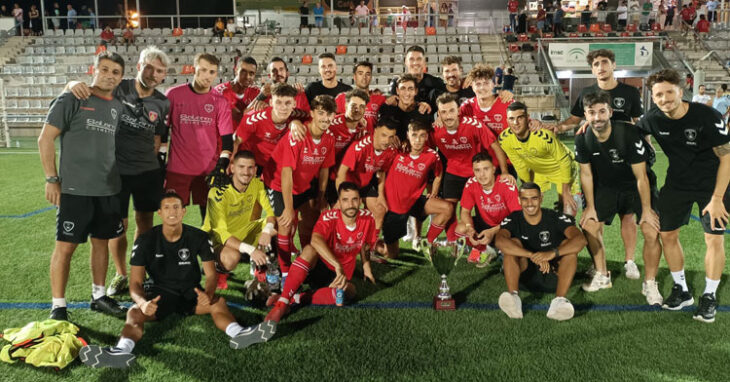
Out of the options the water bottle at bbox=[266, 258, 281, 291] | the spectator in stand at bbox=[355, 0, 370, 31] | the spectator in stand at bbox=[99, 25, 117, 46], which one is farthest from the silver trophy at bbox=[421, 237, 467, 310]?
the spectator in stand at bbox=[99, 25, 117, 46]

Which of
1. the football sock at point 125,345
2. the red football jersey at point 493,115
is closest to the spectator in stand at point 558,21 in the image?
the red football jersey at point 493,115

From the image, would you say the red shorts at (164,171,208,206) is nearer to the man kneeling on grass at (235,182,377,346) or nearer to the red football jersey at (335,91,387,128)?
the man kneeling on grass at (235,182,377,346)

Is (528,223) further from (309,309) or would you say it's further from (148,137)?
(148,137)

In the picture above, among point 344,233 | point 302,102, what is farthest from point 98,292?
point 302,102

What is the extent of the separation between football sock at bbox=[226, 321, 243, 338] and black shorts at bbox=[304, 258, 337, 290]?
989 millimetres

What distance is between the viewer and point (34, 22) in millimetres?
25750

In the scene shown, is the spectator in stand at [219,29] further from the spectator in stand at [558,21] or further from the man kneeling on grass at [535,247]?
the man kneeling on grass at [535,247]

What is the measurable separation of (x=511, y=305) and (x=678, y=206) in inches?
59.9

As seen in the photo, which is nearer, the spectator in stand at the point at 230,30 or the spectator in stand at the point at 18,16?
the spectator in stand at the point at 230,30

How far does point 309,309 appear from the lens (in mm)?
4184

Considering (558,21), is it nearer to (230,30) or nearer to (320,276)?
(230,30)

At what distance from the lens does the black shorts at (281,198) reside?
508cm

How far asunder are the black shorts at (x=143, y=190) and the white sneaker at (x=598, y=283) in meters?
3.81

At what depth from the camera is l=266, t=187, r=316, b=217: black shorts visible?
5.08m
